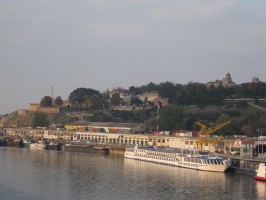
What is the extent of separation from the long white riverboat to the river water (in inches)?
30.9

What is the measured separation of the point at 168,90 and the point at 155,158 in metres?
59.2

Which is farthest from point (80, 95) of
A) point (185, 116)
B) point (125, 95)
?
point (185, 116)

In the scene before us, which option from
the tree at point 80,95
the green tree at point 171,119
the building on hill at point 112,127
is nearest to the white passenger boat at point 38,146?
the building on hill at point 112,127

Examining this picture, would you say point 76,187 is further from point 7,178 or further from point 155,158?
point 155,158

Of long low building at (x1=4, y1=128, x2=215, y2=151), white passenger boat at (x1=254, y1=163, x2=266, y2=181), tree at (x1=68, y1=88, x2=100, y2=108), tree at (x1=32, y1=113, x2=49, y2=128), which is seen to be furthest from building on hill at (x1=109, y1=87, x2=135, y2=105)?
white passenger boat at (x1=254, y1=163, x2=266, y2=181)

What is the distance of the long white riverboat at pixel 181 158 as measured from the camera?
35.2 m

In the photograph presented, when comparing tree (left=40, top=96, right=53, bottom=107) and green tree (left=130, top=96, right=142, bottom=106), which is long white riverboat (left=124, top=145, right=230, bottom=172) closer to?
green tree (left=130, top=96, right=142, bottom=106)

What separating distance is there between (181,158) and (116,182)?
393 inches

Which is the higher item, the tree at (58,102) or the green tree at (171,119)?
the tree at (58,102)

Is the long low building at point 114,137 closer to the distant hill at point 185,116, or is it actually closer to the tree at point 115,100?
the distant hill at point 185,116

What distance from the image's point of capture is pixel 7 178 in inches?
1237

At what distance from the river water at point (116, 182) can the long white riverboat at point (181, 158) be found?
30.9 inches

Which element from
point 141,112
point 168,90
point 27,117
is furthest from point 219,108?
point 27,117

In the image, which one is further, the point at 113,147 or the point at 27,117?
the point at 27,117
